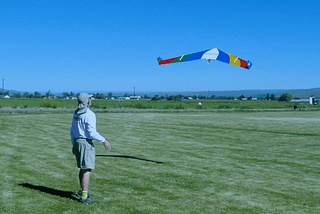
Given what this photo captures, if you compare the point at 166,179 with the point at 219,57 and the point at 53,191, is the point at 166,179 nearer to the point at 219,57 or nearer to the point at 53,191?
the point at 53,191

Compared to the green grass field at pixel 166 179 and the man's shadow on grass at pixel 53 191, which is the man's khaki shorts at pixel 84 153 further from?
the man's shadow on grass at pixel 53 191

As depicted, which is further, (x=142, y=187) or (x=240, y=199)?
(x=142, y=187)

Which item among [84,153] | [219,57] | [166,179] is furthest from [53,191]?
[219,57]

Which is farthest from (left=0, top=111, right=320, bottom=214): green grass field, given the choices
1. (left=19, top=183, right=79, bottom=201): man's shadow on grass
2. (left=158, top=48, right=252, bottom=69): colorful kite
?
(left=158, top=48, right=252, bottom=69): colorful kite

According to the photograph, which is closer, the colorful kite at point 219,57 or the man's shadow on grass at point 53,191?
the man's shadow on grass at point 53,191

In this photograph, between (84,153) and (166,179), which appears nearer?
(84,153)

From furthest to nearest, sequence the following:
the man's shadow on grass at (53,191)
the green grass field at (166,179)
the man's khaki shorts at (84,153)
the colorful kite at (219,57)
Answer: the colorful kite at (219,57) < the man's shadow on grass at (53,191) < the green grass field at (166,179) < the man's khaki shorts at (84,153)

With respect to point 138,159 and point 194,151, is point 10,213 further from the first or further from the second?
point 194,151

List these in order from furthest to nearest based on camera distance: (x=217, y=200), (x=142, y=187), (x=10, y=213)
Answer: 1. (x=142, y=187)
2. (x=217, y=200)
3. (x=10, y=213)

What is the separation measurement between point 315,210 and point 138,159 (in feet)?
19.0

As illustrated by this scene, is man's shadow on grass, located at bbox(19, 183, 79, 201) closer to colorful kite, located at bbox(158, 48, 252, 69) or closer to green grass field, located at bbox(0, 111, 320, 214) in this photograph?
green grass field, located at bbox(0, 111, 320, 214)

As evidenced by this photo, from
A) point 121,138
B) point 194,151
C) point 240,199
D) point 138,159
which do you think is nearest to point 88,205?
point 240,199

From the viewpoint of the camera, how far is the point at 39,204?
605cm

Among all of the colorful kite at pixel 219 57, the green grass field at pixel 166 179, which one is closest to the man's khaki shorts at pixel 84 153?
the green grass field at pixel 166 179
